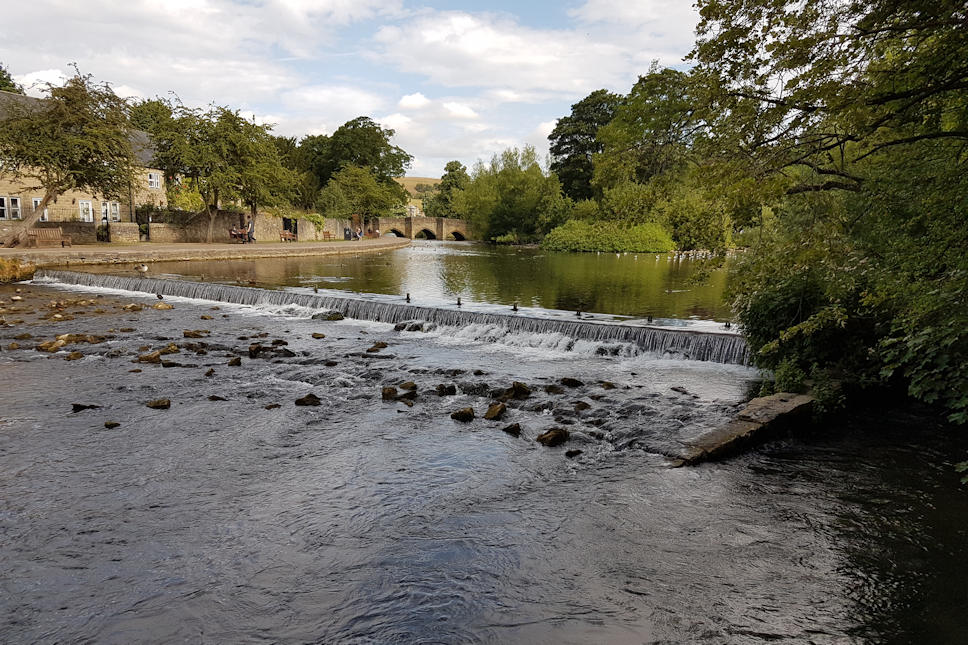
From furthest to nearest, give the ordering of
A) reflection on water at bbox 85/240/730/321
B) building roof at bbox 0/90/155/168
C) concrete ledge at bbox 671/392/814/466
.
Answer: building roof at bbox 0/90/155/168
reflection on water at bbox 85/240/730/321
concrete ledge at bbox 671/392/814/466

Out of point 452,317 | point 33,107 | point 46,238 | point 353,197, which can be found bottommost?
point 452,317

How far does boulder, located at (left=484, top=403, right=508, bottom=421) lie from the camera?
990cm

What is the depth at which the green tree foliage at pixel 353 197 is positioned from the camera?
67.4 metres

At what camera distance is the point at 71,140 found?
30.3 meters

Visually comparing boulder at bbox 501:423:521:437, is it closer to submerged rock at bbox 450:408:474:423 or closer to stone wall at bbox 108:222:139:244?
submerged rock at bbox 450:408:474:423

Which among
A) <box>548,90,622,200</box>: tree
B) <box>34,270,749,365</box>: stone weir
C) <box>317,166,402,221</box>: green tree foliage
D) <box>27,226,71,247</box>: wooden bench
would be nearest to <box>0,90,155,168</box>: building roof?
<box>27,226,71,247</box>: wooden bench

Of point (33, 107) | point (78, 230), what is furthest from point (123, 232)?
point (33, 107)

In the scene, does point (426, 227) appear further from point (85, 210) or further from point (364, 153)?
point (85, 210)

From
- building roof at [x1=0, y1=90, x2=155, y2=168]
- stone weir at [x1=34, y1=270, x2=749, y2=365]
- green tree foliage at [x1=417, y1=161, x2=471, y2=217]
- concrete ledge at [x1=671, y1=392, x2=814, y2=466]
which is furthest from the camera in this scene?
green tree foliage at [x1=417, y1=161, x2=471, y2=217]

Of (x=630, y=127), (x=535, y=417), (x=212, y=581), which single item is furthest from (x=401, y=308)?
(x=212, y=581)

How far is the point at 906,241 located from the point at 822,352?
14.2 ft

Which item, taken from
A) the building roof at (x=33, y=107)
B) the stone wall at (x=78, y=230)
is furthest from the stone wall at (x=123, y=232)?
the building roof at (x=33, y=107)

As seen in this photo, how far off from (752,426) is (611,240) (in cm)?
5305

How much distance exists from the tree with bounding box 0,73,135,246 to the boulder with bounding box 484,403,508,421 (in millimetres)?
31236
